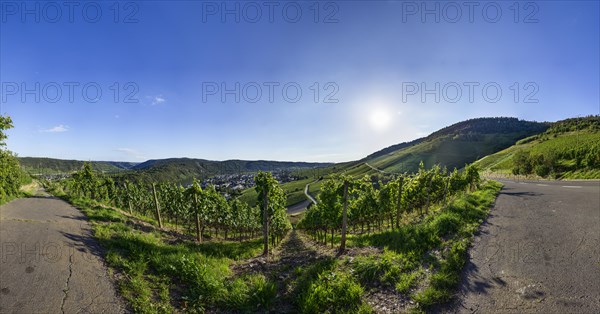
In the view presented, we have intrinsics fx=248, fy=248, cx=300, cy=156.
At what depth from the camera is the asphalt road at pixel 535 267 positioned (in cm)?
740

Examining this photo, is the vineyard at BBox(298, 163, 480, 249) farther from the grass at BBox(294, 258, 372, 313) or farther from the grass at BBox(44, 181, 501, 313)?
the grass at BBox(294, 258, 372, 313)

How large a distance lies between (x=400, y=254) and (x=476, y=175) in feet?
123

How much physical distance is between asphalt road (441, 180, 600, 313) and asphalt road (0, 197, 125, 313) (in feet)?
41.4

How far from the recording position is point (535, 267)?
9297 mm

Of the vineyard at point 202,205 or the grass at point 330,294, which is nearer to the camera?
the grass at point 330,294

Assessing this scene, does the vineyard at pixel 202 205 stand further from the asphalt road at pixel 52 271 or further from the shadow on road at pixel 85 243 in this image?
the asphalt road at pixel 52 271

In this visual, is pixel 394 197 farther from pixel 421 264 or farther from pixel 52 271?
pixel 52 271

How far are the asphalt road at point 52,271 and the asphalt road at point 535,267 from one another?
41.4ft

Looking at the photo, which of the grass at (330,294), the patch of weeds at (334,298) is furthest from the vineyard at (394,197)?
the patch of weeds at (334,298)

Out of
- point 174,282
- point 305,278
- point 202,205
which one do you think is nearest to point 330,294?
point 305,278

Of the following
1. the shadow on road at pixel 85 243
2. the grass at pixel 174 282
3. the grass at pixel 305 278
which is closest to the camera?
the grass at pixel 305 278

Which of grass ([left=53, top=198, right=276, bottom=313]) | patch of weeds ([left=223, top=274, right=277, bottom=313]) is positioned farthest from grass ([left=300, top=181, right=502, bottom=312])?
grass ([left=53, top=198, right=276, bottom=313])

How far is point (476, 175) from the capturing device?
41.2m

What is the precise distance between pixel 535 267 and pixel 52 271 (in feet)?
64.0
